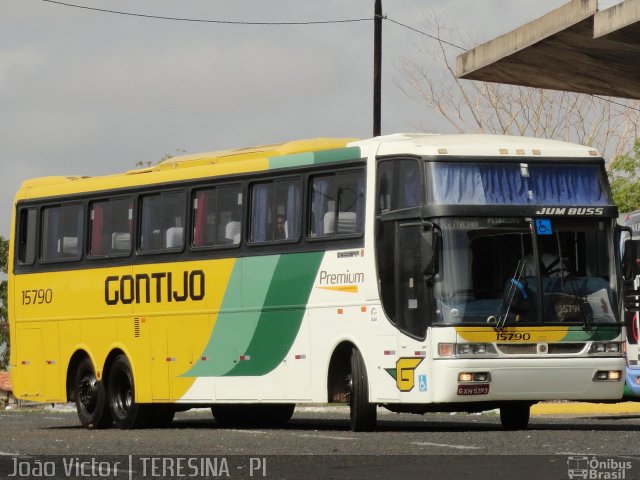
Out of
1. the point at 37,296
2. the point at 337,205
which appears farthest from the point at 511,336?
the point at 37,296

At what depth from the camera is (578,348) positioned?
1848cm

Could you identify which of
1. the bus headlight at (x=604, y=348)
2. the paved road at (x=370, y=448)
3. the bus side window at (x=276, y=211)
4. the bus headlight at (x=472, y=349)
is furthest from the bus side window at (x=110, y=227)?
the bus headlight at (x=604, y=348)

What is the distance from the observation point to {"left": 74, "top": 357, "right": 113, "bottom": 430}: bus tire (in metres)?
23.1

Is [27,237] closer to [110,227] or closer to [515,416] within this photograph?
[110,227]

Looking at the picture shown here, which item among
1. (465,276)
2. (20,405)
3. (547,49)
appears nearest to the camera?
(465,276)

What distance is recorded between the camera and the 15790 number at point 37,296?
24.2 meters

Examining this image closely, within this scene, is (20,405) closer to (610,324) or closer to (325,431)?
(325,431)

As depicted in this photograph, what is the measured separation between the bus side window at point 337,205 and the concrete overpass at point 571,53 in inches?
318

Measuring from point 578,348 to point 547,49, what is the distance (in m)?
12.3

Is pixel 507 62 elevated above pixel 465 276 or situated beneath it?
elevated above

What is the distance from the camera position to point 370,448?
15922 mm

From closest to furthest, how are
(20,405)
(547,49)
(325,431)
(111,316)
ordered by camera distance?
1. (325,431)
2. (111,316)
3. (547,49)
4. (20,405)

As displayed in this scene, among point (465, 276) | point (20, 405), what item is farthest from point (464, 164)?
point (20, 405)

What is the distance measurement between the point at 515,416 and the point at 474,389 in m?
1.99
